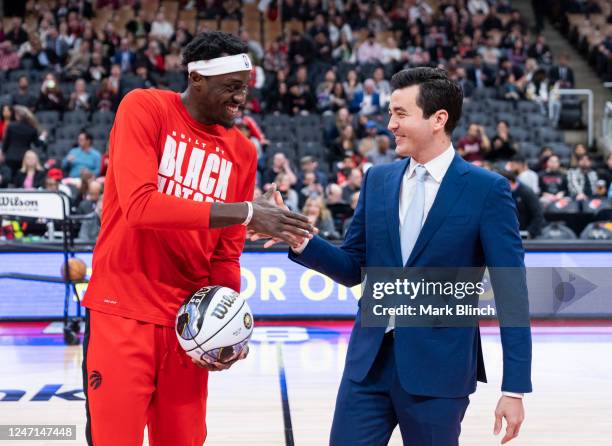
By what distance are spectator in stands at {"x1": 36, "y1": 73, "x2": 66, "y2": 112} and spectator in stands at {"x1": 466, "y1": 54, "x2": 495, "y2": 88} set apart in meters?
7.63

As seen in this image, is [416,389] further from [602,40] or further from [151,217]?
[602,40]

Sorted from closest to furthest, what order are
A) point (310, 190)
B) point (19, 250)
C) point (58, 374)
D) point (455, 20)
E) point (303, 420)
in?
point (303, 420) → point (58, 374) → point (19, 250) → point (310, 190) → point (455, 20)

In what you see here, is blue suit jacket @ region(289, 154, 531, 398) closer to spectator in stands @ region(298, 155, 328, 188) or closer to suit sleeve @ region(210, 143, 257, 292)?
suit sleeve @ region(210, 143, 257, 292)

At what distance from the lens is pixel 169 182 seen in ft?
11.1

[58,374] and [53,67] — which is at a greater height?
[53,67]

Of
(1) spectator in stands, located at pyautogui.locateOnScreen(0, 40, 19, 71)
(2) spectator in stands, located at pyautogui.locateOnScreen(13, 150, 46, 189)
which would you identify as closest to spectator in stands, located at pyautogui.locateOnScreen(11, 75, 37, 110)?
(1) spectator in stands, located at pyautogui.locateOnScreen(0, 40, 19, 71)

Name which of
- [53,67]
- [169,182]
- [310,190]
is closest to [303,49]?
[53,67]

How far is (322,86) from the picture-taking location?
1698 cm

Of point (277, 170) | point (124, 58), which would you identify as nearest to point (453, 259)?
point (277, 170)

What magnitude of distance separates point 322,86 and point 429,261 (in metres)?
14.0

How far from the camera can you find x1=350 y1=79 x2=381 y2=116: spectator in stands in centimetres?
1636

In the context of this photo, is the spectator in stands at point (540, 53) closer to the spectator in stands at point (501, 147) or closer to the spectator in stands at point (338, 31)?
the spectator in stands at point (338, 31)

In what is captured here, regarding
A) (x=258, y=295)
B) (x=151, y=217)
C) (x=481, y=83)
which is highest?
(x=151, y=217)

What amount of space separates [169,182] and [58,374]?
15.1 ft
